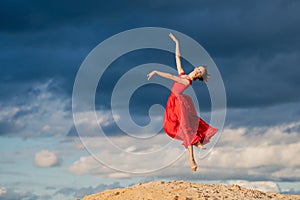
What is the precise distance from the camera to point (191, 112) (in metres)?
19.7

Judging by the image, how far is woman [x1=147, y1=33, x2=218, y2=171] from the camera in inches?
766

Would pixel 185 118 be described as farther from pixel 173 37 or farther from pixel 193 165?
pixel 173 37

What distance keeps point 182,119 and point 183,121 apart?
8 cm

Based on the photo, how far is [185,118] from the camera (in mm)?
19500

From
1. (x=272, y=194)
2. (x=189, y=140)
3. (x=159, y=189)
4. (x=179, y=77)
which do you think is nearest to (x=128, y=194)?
(x=159, y=189)

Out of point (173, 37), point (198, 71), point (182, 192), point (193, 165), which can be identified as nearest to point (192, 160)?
point (193, 165)

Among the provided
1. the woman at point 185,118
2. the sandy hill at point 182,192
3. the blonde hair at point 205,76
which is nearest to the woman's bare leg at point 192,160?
the woman at point 185,118

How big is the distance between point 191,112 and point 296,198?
537 cm

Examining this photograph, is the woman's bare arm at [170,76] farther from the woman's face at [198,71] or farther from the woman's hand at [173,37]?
the woman's hand at [173,37]

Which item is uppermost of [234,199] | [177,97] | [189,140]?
[177,97]

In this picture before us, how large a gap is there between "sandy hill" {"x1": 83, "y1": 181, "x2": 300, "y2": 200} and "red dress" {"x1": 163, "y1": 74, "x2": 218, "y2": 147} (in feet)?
5.42

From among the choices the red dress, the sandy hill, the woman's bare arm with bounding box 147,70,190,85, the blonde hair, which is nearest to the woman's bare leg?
the red dress

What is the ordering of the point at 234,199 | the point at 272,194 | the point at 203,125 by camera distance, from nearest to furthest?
the point at 234,199 → the point at 203,125 → the point at 272,194

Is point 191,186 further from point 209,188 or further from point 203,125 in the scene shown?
point 203,125
